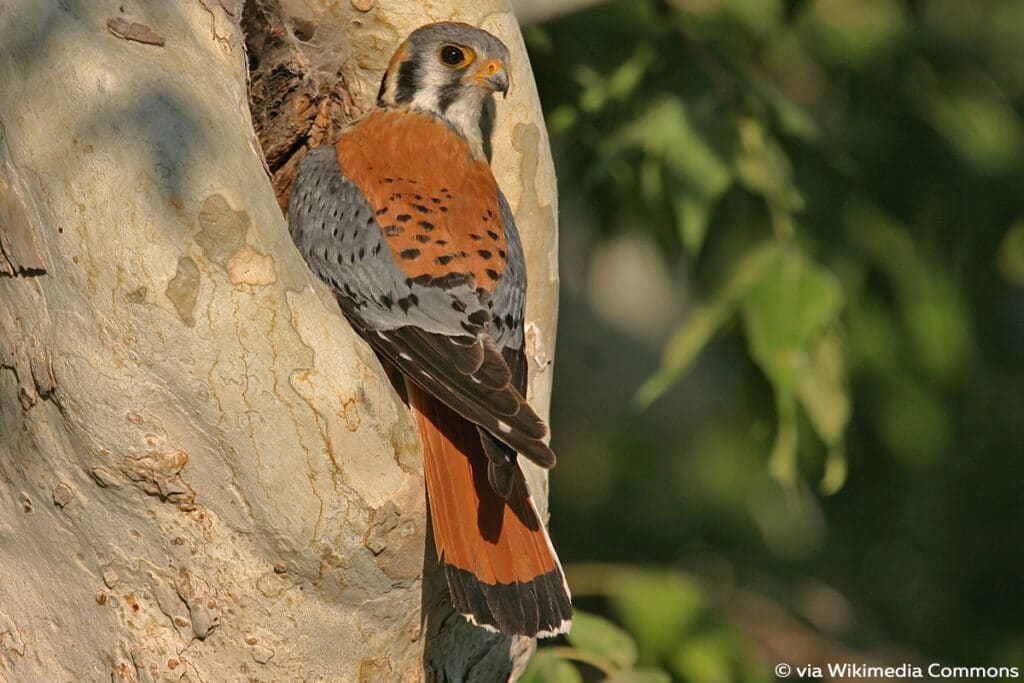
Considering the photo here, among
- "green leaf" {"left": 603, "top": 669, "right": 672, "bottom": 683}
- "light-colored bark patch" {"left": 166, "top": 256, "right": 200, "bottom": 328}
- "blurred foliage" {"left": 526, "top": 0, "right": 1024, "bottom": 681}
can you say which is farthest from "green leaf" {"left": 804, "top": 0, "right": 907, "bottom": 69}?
"light-colored bark patch" {"left": 166, "top": 256, "right": 200, "bottom": 328}

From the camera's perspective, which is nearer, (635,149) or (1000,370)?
(635,149)

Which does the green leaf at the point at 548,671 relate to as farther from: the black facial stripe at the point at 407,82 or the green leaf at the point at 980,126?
the green leaf at the point at 980,126

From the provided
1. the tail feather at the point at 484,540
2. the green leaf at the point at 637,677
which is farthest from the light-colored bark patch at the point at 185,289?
the green leaf at the point at 637,677

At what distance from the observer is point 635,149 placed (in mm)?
3881

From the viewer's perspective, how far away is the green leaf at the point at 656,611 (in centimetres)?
369

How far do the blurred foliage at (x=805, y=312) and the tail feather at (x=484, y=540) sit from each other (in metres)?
0.73

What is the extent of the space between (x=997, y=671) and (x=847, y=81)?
270 cm

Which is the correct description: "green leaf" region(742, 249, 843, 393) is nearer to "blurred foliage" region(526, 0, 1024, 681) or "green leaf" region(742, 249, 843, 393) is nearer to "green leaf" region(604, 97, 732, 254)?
"blurred foliage" region(526, 0, 1024, 681)

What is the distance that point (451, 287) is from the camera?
2.77 meters

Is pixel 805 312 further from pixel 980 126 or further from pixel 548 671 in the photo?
pixel 980 126

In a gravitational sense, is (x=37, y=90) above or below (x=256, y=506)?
above

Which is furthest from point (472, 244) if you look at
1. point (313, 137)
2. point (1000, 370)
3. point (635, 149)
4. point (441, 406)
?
point (1000, 370)

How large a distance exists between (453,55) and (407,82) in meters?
0.14

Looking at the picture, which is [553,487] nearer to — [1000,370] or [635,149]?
[1000,370]
